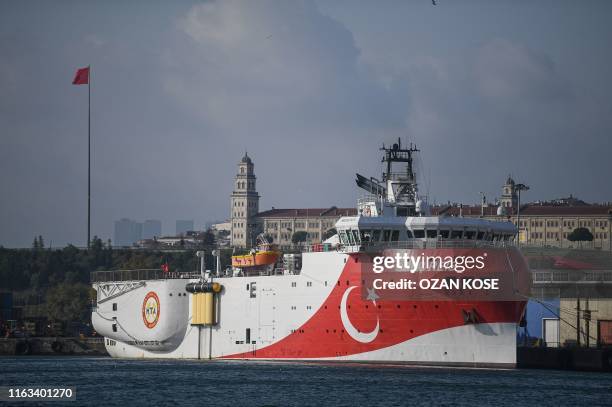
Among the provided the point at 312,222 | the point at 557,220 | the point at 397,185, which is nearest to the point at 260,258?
the point at 397,185

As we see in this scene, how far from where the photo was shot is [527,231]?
176m

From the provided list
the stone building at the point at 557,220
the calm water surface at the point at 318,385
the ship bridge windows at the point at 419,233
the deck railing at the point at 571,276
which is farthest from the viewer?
the stone building at the point at 557,220

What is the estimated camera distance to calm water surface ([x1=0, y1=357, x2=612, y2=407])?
4344cm

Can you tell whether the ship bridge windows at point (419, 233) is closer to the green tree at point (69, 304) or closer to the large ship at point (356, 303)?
the large ship at point (356, 303)

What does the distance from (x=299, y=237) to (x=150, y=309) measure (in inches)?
4696

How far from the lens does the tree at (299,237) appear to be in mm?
179750

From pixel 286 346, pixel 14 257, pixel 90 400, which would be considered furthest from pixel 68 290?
pixel 90 400

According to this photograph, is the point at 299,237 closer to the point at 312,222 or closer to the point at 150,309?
the point at 312,222

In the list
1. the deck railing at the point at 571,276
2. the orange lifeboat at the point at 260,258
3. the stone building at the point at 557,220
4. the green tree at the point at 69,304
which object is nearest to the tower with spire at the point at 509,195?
the stone building at the point at 557,220

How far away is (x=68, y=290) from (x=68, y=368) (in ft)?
177

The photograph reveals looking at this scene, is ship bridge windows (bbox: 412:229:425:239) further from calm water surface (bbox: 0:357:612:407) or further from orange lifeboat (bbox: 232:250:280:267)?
orange lifeboat (bbox: 232:250:280:267)

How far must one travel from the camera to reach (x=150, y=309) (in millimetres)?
63188

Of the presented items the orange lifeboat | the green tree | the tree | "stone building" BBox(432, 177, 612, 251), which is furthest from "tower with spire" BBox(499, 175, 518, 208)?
the orange lifeboat

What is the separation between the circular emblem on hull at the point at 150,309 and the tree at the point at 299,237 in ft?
376
